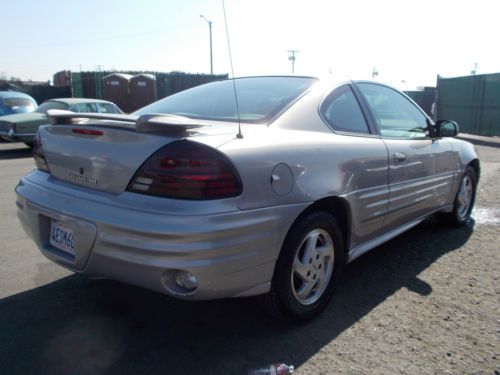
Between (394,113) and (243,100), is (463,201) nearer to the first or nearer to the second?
(394,113)

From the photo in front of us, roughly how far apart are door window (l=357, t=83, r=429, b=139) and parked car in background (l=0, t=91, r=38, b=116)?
12.4 m

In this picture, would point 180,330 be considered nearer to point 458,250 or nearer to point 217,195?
point 217,195

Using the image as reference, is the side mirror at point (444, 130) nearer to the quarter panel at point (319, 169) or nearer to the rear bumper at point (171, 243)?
the quarter panel at point (319, 169)

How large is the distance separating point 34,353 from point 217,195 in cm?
135

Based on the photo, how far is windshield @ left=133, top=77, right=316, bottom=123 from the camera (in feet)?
9.80

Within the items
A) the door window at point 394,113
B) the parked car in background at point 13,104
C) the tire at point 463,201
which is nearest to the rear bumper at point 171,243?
the door window at point 394,113

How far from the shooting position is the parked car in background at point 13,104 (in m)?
13.5

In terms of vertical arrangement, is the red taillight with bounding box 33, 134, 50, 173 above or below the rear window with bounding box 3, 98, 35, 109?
below

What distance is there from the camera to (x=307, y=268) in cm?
285

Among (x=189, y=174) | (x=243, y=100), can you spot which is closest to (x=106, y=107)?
(x=243, y=100)

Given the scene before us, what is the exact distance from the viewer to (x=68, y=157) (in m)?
2.69

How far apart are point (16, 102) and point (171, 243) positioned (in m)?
13.7

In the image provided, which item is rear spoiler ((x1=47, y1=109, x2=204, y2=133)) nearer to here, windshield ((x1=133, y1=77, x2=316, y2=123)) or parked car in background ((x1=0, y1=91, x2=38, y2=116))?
windshield ((x1=133, y1=77, x2=316, y2=123))

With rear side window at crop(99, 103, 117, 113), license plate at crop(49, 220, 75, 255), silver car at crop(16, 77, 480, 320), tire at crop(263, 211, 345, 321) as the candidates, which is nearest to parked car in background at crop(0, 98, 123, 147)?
rear side window at crop(99, 103, 117, 113)
